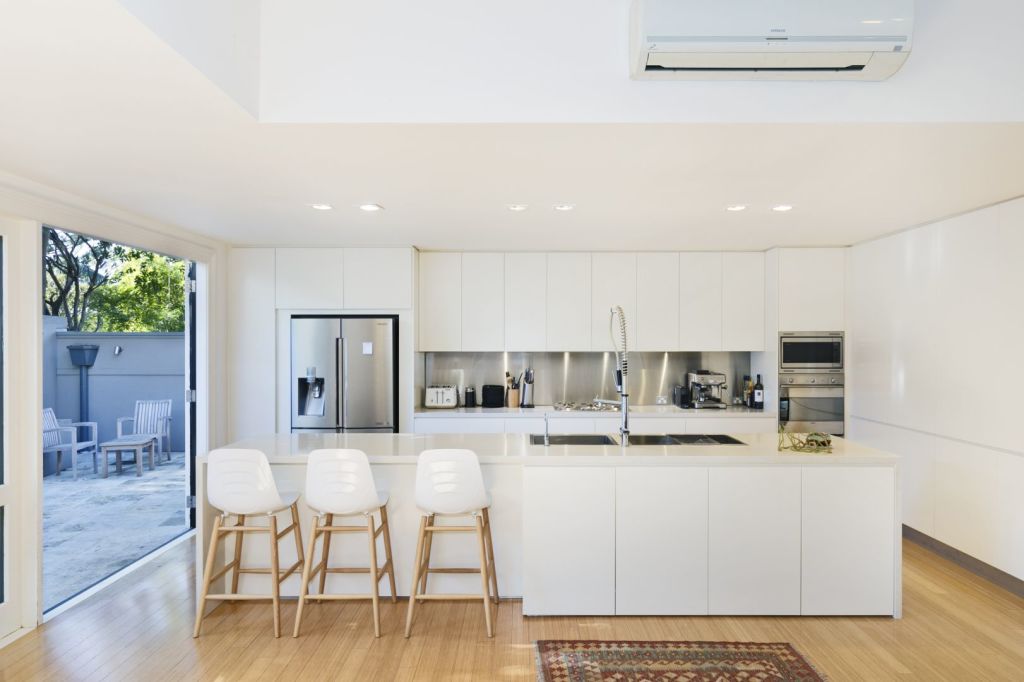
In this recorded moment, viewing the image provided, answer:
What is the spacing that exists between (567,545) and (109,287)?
8.42m

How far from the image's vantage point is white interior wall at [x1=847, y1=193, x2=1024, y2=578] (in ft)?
11.5

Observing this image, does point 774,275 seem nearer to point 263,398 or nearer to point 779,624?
point 779,624

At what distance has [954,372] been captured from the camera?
391cm

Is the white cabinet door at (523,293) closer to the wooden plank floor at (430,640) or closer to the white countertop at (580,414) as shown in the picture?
the white countertop at (580,414)

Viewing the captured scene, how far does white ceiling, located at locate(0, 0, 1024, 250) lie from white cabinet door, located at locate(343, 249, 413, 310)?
5.16 ft

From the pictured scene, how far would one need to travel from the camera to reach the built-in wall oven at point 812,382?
5.23m

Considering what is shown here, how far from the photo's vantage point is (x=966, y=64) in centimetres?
221

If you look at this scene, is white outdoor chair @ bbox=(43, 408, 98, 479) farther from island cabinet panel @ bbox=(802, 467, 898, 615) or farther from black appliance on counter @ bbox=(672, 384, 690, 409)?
island cabinet panel @ bbox=(802, 467, 898, 615)

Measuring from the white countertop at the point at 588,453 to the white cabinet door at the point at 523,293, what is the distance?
77.2 inches

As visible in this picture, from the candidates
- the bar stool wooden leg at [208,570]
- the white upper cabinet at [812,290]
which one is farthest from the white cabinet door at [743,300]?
the bar stool wooden leg at [208,570]

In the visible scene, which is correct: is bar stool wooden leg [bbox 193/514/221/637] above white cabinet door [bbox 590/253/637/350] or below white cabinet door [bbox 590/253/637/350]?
below

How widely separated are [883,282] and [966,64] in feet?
9.24

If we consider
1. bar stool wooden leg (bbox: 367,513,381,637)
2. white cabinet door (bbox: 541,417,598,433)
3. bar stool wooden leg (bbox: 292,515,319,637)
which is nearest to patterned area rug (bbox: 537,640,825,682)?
bar stool wooden leg (bbox: 367,513,381,637)

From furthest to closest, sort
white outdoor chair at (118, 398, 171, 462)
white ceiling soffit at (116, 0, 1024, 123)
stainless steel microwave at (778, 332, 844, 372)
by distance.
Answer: white outdoor chair at (118, 398, 171, 462)
stainless steel microwave at (778, 332, 844, 372)
white ceiling soffit at (116, 0, 1024, 123)
